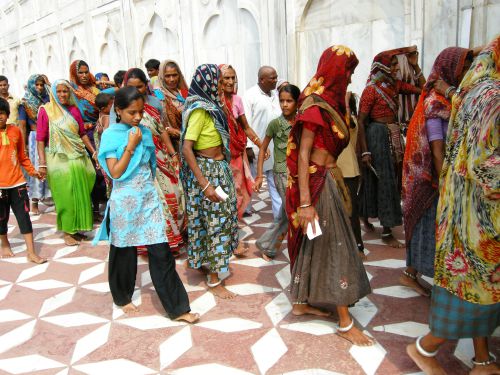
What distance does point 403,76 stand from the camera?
4.89 meters

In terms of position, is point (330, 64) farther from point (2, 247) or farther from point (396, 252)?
point (2, 247)

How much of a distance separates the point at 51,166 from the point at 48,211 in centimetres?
192

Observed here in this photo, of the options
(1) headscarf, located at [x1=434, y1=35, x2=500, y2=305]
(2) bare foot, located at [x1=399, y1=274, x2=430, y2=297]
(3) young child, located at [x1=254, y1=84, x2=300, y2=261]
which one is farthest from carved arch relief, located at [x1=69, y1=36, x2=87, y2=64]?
(1) headscarf, located at [x1=434, y1=35, x2=500, y2=305]

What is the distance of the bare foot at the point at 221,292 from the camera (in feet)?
11.5

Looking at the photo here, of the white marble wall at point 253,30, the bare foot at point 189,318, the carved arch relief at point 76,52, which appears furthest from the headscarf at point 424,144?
the carved arch relief at point 76,52

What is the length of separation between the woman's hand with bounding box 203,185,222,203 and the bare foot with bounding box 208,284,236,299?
73cm

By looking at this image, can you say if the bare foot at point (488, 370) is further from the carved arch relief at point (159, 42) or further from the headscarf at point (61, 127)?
the carved arch relief at point (159, 42)

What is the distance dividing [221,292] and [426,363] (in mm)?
1642

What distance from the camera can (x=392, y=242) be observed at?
437 centimetres

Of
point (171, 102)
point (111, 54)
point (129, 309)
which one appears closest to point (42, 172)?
point (171, 102)

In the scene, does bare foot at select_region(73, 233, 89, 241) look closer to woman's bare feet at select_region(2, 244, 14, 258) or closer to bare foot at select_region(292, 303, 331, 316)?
woman's bare feet at select_region(2, 244, 14, 258)

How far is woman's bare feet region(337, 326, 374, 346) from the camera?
8.95 feet

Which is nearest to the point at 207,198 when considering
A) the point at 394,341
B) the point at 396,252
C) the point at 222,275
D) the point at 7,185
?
the point at 222,275

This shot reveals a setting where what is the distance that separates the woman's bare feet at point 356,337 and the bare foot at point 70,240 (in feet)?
10.9
